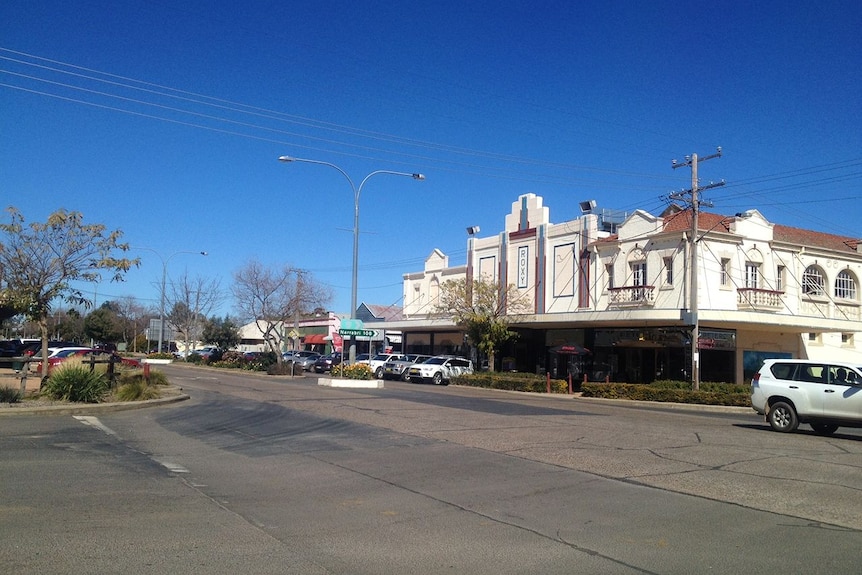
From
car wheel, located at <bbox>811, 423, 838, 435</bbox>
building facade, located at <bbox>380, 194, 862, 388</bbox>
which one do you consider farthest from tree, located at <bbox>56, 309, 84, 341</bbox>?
car wheel, located at <bbox>811, 423, 838, 435</bbox>

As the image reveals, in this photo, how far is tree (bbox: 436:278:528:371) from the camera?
4350cm

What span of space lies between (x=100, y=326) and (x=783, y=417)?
75492 mm

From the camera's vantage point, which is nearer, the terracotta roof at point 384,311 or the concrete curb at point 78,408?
the concrete curb at point 78,408

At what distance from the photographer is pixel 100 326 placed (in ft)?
260

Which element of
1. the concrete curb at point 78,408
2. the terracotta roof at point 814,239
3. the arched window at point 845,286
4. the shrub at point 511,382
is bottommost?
the shrub at point 511,382

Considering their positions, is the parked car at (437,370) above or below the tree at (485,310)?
below

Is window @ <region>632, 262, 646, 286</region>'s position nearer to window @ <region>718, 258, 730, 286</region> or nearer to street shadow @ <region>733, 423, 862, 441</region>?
window @ <region>718, 258, 730, 286</region>

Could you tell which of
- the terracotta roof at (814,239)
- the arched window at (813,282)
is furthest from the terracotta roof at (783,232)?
the arched window at (813,282)

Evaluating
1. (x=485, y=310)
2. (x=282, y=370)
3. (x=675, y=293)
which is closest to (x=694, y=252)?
(x=675, y=293)

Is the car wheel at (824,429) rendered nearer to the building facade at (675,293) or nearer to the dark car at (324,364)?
the building facade at (675,293)

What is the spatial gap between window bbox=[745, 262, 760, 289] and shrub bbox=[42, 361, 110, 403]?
31.6 metres

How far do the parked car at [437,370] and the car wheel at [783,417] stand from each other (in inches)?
1071

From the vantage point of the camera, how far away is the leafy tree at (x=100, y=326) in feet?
259

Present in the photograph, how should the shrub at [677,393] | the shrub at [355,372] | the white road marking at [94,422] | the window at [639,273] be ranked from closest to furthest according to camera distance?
the white road marking at [94,422], the shrub at [677,393], the shrub at [355,372], the window at [639,273]
